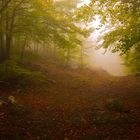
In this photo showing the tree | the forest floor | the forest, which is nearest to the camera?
the forest floor

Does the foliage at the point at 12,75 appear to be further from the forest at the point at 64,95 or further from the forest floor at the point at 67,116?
the forest floor at the point at 67,116

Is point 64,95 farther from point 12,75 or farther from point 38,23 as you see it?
point 38,23

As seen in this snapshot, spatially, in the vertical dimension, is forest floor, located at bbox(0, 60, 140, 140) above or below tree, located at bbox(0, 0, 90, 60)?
below

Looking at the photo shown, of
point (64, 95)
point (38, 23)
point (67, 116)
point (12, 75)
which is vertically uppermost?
point (38, 23)

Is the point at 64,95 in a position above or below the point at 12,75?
below

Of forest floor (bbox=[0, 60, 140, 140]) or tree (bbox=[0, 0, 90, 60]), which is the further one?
tree (bbox=[0, 0, 90, 60])

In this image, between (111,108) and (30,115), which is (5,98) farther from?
(111,108)

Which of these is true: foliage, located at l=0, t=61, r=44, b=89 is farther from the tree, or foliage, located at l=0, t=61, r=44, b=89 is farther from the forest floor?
the tree

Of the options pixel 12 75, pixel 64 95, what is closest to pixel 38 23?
pixel 12 75

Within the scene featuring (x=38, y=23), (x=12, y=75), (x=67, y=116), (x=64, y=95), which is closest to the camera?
(x=67, y=116)

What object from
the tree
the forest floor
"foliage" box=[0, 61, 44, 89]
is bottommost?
the forest floor

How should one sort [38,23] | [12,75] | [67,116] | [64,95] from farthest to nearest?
[38,23]
[64,95]
[12,75]
[67,116]

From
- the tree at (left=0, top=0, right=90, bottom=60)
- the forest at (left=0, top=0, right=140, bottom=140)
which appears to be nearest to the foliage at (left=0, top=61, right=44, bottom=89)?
the forest at (left=0, top=0, right=140, bottom=140)

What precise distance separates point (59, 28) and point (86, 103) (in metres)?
6.51
